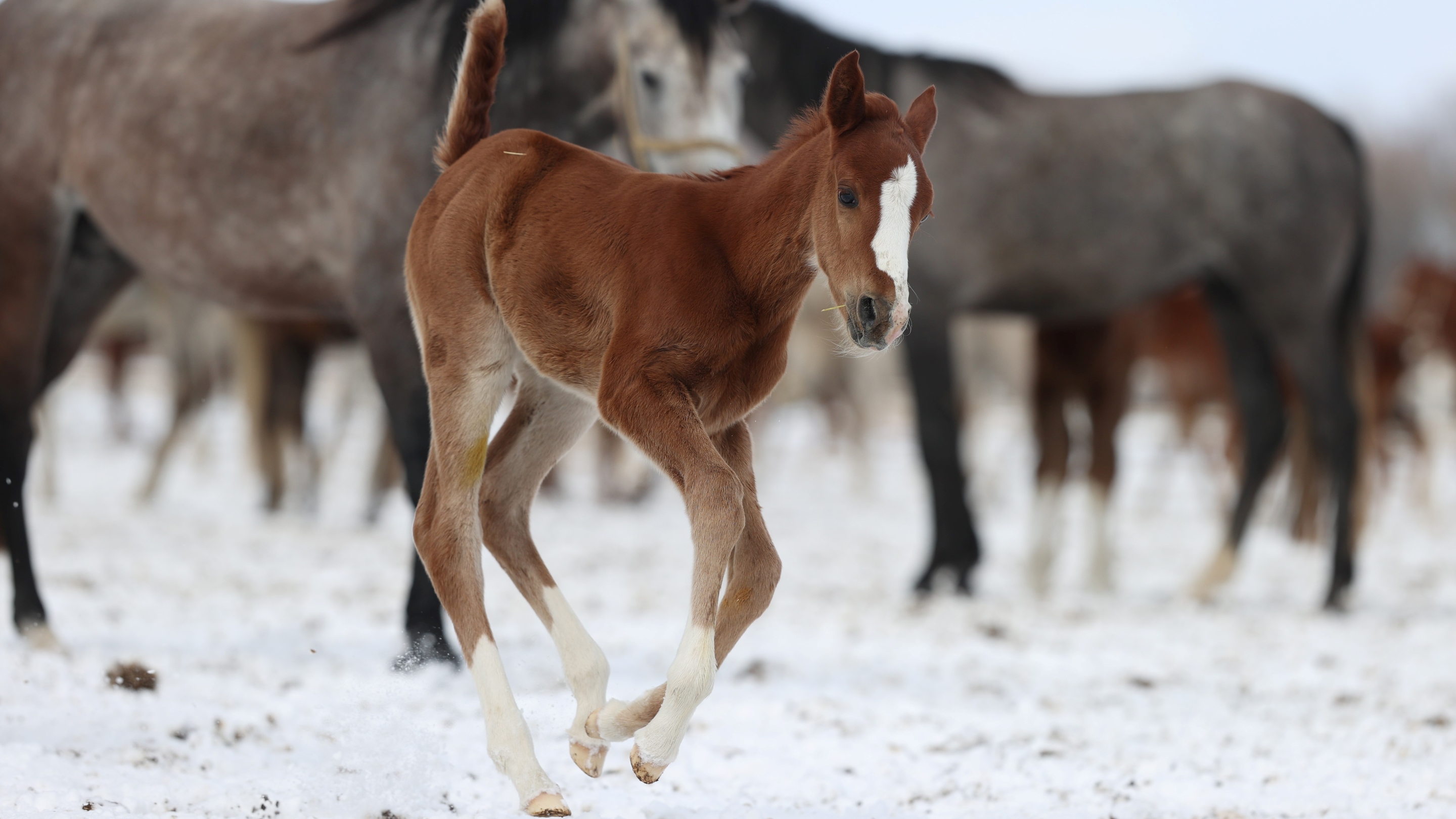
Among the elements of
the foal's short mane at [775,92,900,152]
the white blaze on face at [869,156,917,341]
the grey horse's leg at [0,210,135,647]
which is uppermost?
the foal's short mane at [775,92,900,152]

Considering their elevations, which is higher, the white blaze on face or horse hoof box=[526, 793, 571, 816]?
the white blaze on face

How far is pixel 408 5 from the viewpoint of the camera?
3482mm

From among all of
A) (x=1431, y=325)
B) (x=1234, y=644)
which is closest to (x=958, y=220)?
(x=1234, y=644)

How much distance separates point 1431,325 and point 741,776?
11.0 metres

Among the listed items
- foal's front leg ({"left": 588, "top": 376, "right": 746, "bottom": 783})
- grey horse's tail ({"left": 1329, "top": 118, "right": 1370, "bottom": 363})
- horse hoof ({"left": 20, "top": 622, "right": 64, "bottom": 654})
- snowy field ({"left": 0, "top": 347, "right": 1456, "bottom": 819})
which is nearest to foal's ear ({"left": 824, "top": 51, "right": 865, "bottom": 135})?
foal's front leg ({"left": 588, "top": 376, "right": 746, "bottom": 783})

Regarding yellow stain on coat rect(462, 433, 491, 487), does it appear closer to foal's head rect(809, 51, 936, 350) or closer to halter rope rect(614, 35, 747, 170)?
foal's head rect(809, 51, 936, 350)

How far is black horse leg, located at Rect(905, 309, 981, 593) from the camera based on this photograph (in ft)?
18.6

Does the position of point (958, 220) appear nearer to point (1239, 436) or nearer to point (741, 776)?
point (741, 776)

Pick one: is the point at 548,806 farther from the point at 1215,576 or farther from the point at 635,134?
the point at 1215,576

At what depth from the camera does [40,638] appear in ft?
11.4

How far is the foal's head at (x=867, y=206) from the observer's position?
1621 millimetres

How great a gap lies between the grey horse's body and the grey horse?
228 centimetres

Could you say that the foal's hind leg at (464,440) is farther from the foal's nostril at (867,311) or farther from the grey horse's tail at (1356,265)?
the grey horse's tail at (1356,265)

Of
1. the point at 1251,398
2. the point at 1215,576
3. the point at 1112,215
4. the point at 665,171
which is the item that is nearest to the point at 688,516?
the point at 665,171
